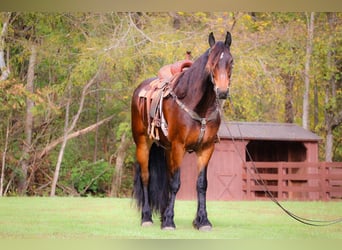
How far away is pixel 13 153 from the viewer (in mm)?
8555

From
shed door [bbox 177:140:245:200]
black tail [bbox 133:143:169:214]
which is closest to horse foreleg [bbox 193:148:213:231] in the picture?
black tail [bbox 133:143:169:214]

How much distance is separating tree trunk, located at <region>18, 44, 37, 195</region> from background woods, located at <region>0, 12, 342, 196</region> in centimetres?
1

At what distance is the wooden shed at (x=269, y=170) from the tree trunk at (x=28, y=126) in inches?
79.9

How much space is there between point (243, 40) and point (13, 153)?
136 inches

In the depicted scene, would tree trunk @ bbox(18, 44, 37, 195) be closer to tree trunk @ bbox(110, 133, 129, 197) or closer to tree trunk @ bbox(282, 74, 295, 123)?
tree trunk @ bbox(110, 133, 129, 197)

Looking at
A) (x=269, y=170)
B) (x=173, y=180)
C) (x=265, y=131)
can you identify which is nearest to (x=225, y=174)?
(x=269, y=170)

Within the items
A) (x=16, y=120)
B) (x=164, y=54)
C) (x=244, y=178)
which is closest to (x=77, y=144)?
(x=16, y=120)

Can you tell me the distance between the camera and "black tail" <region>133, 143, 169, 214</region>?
19.5ft

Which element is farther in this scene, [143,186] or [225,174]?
[225,174]

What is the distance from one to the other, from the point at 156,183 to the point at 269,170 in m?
3.12

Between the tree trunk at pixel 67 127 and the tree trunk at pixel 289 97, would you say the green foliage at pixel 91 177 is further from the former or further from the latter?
the tree trunk at pixel 289 97

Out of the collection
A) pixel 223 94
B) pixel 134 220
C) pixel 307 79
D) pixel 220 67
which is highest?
pixel 307 79

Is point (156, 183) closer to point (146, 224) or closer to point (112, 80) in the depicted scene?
point (146, 224)

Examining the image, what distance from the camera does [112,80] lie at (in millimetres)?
9344
